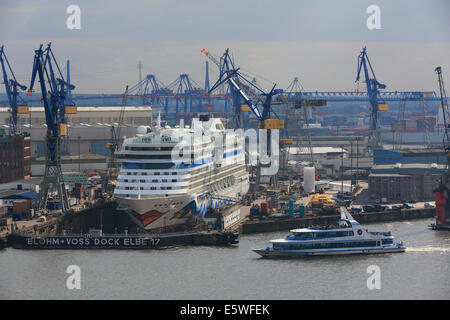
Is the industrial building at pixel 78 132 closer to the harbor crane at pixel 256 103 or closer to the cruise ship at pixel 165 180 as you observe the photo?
the harbor crane at pixel 256 103

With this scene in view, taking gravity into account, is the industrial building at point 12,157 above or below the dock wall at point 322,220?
above

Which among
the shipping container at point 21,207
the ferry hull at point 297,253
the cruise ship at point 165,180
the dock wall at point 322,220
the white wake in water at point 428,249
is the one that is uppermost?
the cruise ship at point 165,180

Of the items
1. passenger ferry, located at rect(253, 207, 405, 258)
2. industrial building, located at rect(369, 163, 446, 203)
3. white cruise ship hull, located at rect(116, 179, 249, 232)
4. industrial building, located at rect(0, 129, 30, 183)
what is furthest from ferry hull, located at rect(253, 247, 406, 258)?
industrial building, located at rect(0, 129, 30, 183)

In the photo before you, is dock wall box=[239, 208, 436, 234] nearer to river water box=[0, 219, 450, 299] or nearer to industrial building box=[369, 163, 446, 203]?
river water box=[0, 219, 450, 299]

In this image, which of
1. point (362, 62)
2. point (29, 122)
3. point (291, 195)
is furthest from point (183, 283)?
point (362, 62)

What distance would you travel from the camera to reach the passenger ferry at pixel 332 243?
33188 mm

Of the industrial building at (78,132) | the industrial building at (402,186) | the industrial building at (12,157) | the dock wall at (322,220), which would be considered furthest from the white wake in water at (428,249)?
the industrial building at (78,132)

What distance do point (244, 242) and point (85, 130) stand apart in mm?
30857

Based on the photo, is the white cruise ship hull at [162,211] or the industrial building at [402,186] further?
the industrial building at [402,186]

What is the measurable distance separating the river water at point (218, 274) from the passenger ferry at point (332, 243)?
36 cm

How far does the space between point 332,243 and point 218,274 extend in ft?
16.1

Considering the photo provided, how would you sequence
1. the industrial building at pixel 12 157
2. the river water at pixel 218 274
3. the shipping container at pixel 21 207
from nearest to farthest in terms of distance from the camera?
the river water at pixel 218 274, the shipping container at pixel 21 207, the industrial building at pixel 12 157
